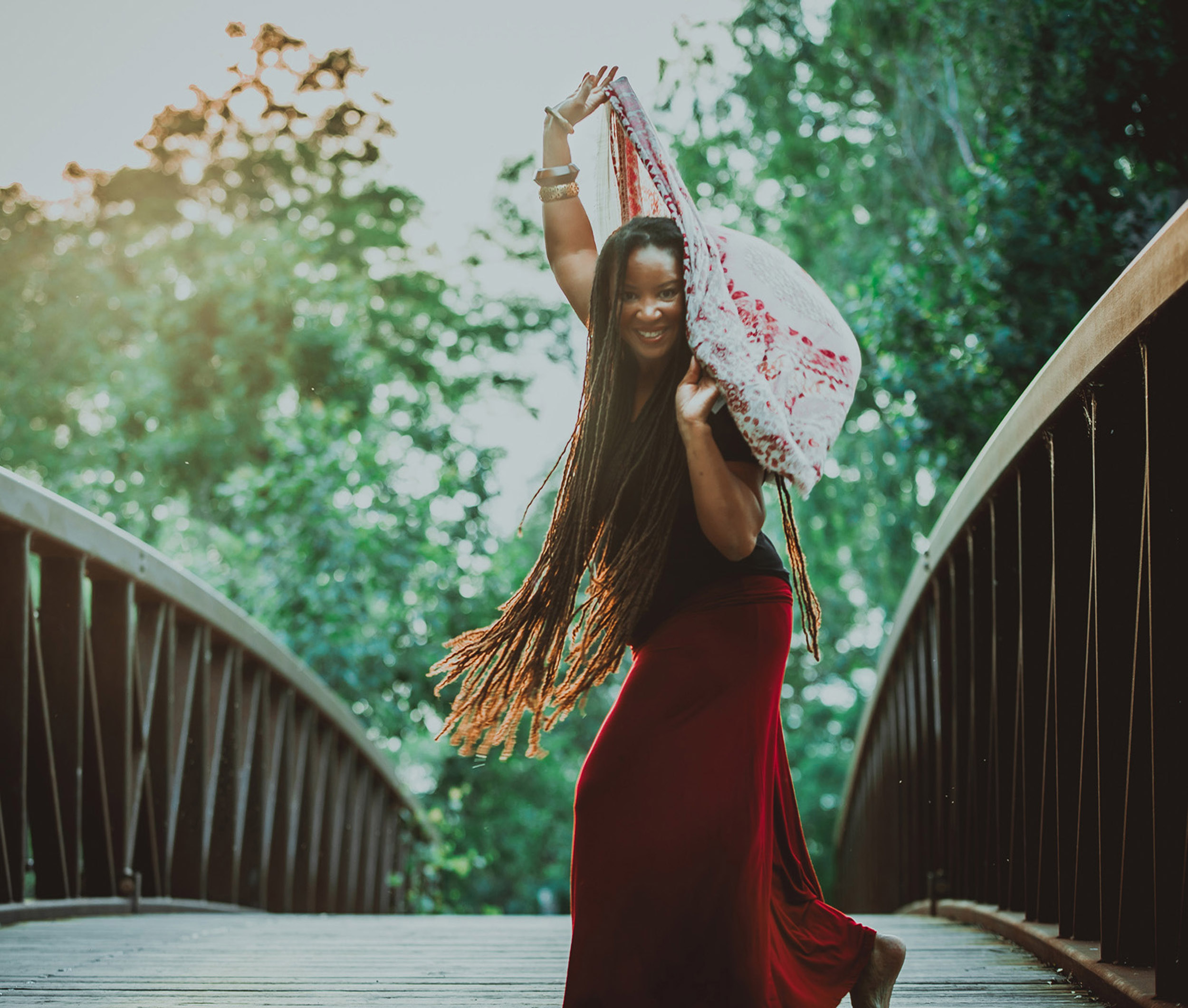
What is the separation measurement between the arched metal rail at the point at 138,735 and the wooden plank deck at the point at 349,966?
0.27 m

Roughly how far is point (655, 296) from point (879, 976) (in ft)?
3.95

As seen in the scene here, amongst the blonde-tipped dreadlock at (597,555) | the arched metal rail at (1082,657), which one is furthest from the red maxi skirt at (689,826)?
the arched metal rail at (1082,657)

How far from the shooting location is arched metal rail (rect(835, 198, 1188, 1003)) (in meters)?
1.97

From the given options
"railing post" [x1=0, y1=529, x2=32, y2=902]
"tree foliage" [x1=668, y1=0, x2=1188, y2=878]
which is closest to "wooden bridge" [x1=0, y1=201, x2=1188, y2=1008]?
"railing post" [x1=0, y1=529, x2=32, y2=902]

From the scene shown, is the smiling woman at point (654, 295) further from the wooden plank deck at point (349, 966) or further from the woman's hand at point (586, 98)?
the wooden plank deck at point (349, 966)

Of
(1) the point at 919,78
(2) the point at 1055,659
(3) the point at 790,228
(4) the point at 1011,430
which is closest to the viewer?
(2) the point at 1055,659

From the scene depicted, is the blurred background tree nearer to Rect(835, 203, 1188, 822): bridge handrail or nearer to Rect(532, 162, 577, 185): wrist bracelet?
Rect(835, 203, 1188, 822): bridge handrail

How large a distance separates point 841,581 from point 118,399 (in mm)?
7580

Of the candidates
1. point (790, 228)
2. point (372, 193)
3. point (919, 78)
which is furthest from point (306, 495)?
point (372, 193)

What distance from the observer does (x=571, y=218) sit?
2.42m

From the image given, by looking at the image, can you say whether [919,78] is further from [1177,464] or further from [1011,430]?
[1177,464]

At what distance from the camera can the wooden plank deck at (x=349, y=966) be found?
2.52 metres

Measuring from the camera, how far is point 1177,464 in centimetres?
196

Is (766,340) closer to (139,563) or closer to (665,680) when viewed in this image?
(665,680)
